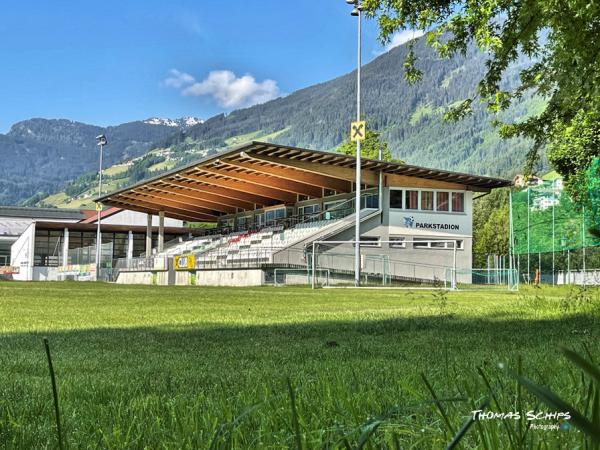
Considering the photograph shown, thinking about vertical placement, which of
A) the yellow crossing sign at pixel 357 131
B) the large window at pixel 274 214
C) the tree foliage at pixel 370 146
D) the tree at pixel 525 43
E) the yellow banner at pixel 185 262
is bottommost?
the yellow banner at pixel 185 262

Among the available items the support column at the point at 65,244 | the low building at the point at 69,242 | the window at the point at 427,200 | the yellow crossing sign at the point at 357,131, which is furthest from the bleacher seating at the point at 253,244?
the support column at the point at 65,244

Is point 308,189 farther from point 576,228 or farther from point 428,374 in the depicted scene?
point 428,374

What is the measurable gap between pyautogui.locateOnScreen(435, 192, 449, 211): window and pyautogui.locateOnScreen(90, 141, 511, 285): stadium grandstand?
0.07 meters

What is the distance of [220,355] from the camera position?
4.85m

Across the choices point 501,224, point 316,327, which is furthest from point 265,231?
point 316,327

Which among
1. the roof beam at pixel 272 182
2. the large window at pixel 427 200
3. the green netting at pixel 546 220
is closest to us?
the green netting at pixel 546 220

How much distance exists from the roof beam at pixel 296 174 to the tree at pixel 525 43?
90.9 ft

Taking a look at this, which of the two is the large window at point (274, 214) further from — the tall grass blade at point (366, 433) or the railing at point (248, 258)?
the tall grass blade at point (366, 433)

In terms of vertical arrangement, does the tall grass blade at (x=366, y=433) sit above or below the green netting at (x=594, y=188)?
below

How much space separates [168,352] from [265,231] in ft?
137

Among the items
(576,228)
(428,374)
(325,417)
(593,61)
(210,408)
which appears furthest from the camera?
(576,228)

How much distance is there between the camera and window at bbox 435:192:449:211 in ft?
138

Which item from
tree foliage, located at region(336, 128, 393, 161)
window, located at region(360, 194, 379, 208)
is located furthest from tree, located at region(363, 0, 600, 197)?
tree foliage, located at region(336, 128, 393, 161)

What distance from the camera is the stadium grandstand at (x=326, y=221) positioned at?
3606cm
